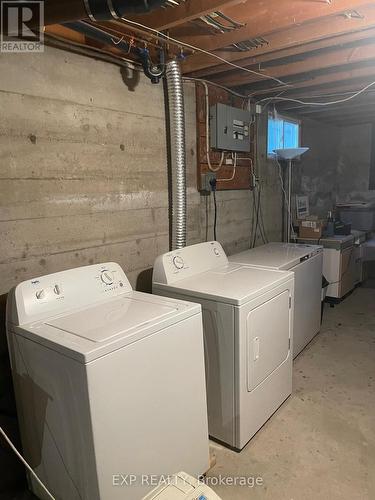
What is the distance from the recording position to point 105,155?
2.14m

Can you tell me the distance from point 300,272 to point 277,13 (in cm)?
178

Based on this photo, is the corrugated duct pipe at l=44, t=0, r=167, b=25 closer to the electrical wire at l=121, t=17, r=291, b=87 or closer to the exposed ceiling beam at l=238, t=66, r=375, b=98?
the electrical wire at l=121, t=17, r=291, b=87

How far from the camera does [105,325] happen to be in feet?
4.90

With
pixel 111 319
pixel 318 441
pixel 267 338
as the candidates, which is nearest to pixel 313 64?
pixel 267 338

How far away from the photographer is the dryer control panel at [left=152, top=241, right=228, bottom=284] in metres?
2.16

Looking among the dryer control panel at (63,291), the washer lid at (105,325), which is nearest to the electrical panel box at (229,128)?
the dryer control panel at (63,291)

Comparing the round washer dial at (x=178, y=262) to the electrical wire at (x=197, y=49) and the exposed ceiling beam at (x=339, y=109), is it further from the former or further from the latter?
the exposed ceiling beam at (x=339, y=109)

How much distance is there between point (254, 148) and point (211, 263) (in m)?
1.56

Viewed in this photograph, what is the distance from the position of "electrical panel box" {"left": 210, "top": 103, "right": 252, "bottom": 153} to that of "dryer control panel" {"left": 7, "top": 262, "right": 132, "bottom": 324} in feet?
4.98

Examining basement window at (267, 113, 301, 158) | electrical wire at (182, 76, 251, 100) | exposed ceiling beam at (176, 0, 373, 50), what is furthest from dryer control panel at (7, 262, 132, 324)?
basement window at (267, 113, 301, 158)

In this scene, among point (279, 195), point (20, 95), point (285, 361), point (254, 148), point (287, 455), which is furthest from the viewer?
point (279, 195)

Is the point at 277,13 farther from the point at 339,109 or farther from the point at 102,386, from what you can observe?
the point at 339,109

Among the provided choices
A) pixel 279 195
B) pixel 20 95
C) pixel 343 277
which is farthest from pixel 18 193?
pixel 343 277

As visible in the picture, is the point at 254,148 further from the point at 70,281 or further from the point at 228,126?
the point at 70,281
